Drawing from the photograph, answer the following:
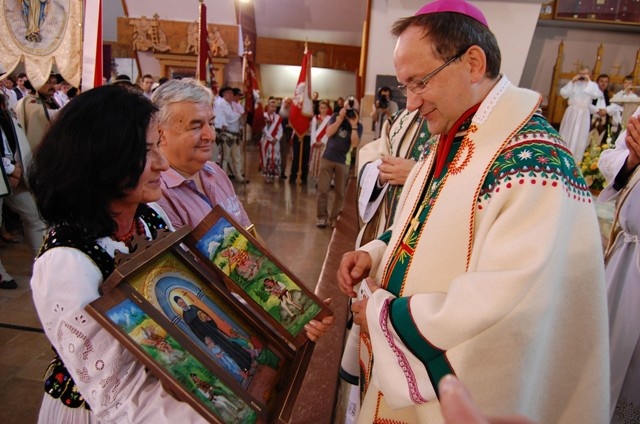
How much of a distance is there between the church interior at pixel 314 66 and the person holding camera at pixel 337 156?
24 centimetres

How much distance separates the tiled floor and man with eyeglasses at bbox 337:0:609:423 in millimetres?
2447

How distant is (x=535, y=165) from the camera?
1.12 m

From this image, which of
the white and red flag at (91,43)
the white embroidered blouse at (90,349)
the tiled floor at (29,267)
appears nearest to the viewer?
the white embroidered blouse at (90,349)

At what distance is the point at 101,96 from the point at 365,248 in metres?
1.05

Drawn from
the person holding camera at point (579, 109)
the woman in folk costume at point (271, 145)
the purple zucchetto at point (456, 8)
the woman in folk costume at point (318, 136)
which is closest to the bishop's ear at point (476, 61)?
the purple zucchetto at point (456, 8)

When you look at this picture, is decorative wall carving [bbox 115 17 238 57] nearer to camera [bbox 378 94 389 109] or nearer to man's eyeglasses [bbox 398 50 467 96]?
camera [bbox 378 94 389 109]

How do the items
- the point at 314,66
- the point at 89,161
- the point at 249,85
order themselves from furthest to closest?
the point at 314,66 → the point at 249,85 → the point at 89,161

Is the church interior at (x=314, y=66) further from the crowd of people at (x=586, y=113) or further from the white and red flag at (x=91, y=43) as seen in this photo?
the crowd of people at (x=586, y=113)

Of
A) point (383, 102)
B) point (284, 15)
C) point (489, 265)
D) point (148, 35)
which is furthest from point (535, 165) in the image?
point (284, 15)

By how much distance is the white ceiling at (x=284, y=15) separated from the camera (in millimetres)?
13664

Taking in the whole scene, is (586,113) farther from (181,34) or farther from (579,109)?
(181,34)

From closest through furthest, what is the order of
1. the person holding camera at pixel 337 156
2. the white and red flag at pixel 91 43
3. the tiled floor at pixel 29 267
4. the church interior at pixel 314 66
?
1. the white and red flag at pixel 91 43
2. the tiled floor at pixel 29 267
3. the church interior at pixel 314 66
4. the person holding camera at pixel 337 156

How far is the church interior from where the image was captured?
303cm

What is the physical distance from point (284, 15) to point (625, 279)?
52.2 ft
